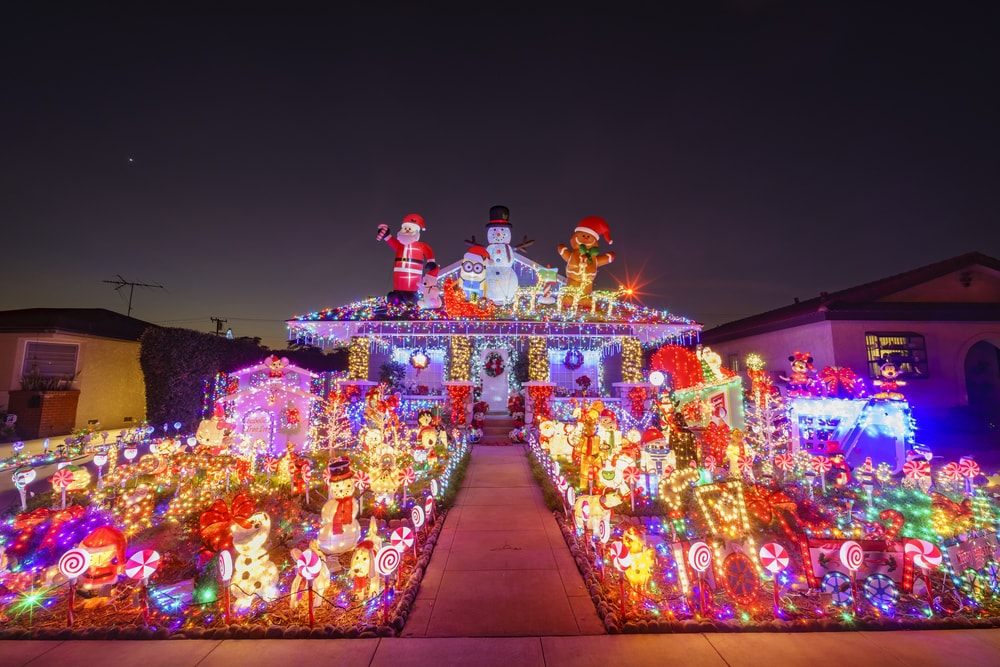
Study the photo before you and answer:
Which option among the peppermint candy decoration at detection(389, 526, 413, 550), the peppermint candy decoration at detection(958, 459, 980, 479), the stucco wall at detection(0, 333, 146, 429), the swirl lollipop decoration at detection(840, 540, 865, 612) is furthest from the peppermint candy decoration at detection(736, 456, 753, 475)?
the stucco wall at detection(0, 333, 146, 429)

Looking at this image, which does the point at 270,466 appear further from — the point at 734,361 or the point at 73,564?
the point at 734,361

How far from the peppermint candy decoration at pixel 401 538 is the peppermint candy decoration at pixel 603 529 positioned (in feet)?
8.09

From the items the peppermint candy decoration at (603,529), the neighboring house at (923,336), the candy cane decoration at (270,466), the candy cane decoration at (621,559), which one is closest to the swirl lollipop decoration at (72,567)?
the candy cane decoration at (270,466)

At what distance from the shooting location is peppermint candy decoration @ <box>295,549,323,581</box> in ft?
13.3

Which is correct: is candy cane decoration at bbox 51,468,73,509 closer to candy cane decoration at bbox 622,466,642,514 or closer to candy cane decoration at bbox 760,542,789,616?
candy cane decoration at bbox 622,466,642,514

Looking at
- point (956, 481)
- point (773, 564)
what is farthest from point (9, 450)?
point (956, 481)

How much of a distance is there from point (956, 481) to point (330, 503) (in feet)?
36.7

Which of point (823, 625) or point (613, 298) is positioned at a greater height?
point (613, 298)

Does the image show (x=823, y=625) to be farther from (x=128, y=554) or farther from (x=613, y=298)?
(x=613, y=298)

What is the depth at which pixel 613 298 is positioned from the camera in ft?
53.3

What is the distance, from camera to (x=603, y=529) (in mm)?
5523

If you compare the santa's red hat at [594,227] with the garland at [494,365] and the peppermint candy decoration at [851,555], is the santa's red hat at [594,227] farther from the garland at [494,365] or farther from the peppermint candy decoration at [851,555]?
the peppermint candy decoration at [851,555]

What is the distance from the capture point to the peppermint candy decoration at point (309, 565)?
406 centimetres

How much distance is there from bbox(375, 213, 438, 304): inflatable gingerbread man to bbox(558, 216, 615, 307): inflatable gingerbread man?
17.2ft
